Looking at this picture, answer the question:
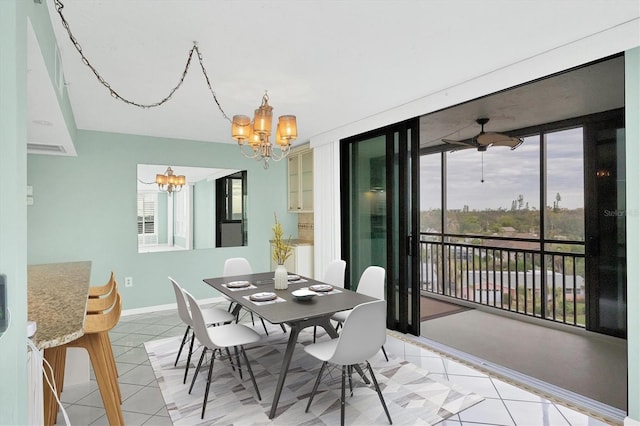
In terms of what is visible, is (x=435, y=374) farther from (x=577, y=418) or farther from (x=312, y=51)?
(x=312, y=51)

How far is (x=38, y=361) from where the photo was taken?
1133mm

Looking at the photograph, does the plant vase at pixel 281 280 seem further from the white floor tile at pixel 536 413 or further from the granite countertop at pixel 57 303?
the white floor tile at pixel 536 413

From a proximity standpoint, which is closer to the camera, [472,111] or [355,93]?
[355,93]

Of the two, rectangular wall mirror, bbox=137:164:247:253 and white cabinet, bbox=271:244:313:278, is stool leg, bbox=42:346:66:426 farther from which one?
white cabinet, bbox=271:244:313:278

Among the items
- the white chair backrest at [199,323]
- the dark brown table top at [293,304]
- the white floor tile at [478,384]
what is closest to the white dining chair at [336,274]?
the dark brown table top at [293,304]

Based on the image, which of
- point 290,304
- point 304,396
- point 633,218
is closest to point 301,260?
point 290,304

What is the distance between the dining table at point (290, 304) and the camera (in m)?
2.35

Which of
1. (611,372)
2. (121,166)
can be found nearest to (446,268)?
(611,372)

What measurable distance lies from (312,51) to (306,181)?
321cm

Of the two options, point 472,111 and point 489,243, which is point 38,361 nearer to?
point 472,111

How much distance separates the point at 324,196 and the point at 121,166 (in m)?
2.79

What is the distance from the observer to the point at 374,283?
3.26 m

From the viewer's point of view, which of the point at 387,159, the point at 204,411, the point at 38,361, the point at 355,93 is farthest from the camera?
the point at 387,159

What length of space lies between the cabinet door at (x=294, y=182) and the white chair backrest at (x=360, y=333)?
3683mm
